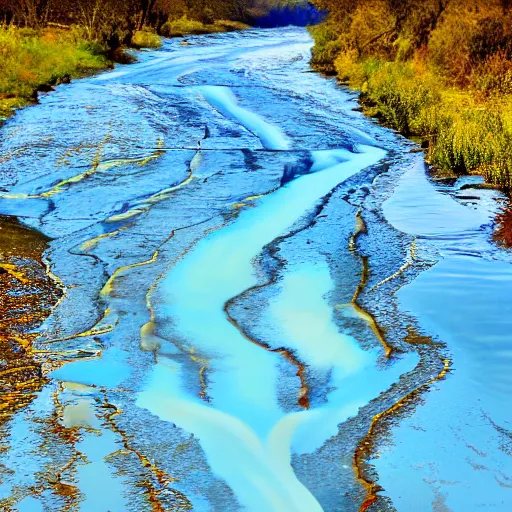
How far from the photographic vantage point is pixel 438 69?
1948 cm

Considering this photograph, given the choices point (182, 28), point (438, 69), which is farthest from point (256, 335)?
point (182, 28)

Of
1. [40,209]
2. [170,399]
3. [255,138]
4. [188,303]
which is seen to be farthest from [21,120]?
[170,399]

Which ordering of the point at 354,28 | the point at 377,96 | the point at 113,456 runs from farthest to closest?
the point at 354,28
the point at 377,96
the point at 113,456

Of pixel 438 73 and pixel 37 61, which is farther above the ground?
pixel 438 73

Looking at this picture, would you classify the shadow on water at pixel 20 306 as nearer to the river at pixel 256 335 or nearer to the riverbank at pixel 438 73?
the river at pixel 256 335

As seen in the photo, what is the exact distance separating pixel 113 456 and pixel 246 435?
81cm

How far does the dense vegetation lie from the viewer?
41.8 ft

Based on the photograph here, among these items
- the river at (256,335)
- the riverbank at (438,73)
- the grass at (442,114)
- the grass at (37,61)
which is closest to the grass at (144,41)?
the grass at (37,61)

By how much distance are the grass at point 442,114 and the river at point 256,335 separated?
0.46 metres

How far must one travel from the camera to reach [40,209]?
1037 centimetres

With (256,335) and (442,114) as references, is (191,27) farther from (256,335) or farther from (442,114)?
Result: (256,335)

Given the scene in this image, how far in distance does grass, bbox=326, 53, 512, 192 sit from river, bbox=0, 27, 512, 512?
0.46 m

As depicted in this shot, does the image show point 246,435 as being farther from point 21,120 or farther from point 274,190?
point 21,120

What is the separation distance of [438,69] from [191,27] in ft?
97.0
